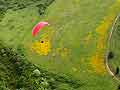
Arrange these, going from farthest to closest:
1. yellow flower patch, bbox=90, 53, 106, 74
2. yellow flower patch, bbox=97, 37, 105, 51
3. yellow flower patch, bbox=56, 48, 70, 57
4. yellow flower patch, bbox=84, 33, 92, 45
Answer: yellow flower patch, bbox=84, 33, 92, 45
yellow flower patch, bbox=56, 48, 70, 57
yellow flower patch, bbox=97, 37, 105, 51
yellow flower patch, bbox=90, 53, 106, 74

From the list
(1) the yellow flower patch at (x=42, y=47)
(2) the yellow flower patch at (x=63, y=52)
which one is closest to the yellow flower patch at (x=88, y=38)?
(2) the yellow flower patch at (x=63, y=52)

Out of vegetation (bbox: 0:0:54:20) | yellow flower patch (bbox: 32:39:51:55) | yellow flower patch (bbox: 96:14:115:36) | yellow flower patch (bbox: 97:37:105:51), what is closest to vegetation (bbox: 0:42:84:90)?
yellow flower patch (bbox: 32:39:51:55)

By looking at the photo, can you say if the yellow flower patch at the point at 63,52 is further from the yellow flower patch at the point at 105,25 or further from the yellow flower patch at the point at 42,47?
the yellow flower patch at the point at 105,25

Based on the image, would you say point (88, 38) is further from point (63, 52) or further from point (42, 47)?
point (42, 47)

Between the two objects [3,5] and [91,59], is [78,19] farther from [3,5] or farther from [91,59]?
[3,5]

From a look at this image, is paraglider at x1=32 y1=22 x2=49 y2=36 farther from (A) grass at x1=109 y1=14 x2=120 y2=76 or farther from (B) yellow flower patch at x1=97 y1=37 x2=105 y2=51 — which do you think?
(A) grass at x1=109 y1=14 x2=120 y2=76
